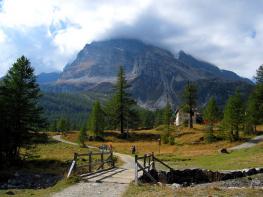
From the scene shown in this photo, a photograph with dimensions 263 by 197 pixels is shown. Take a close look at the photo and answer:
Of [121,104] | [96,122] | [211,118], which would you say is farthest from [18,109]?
[121,104]

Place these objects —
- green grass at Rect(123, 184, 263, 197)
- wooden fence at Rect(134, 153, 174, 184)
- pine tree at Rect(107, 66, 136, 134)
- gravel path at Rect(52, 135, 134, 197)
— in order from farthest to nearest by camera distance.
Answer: pine tree at Rect(107, 66, 136, 134) < wooden fence at Rect(134, 153, 174, 184) < gravel path at Rect(52, 135, 134, 197) < green grass at Rect(123, 184, 263, 197)

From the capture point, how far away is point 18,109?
170 ft

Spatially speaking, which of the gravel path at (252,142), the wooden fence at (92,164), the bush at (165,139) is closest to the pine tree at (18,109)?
the wooden fence at (92,164)

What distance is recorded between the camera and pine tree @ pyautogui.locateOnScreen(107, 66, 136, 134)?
347ft

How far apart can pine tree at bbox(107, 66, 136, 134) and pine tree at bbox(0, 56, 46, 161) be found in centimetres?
5235

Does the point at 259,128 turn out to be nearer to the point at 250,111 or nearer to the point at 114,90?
the point at 250,111

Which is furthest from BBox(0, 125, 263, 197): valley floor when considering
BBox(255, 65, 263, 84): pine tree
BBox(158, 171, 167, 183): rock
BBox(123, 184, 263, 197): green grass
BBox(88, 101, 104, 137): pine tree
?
BBox(255, 65, 263, 84): pine tree

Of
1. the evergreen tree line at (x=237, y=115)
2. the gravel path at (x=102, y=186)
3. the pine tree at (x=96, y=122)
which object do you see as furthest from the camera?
the pine tree at (x=96, y=122)

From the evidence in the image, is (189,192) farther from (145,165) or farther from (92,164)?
(92,164)

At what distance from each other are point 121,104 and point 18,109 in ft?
181

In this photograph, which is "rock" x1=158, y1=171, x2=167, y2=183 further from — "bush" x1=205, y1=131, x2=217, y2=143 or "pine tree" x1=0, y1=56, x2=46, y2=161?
"bush" x1=205, y1=131, x2=217, y2=143

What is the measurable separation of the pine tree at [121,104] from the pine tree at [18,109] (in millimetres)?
52350

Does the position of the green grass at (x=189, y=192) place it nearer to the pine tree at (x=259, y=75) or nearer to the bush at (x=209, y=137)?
the bush at (x=209, y=137)

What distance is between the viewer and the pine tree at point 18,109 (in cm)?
5038
